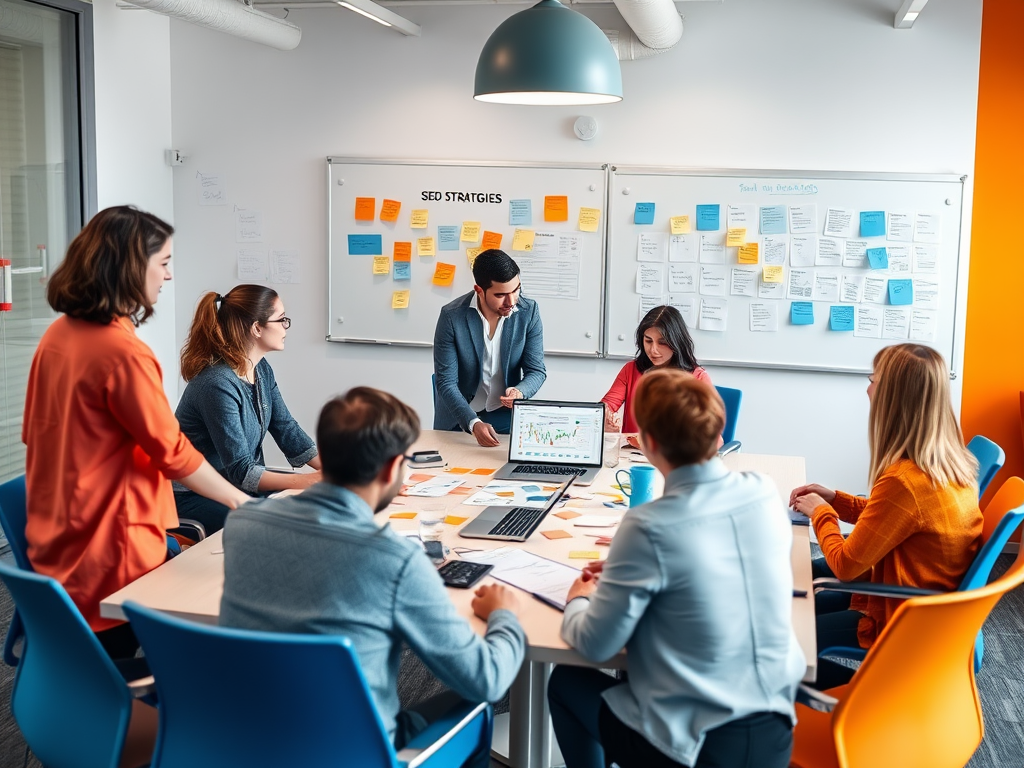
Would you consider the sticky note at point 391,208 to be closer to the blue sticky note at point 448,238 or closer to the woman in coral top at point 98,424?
the blue sticky note at point 448,238

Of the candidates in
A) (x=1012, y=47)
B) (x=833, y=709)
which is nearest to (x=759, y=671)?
(x=833, y=709)

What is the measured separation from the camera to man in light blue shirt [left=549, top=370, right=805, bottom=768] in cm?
177

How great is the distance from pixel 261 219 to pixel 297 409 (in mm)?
1058

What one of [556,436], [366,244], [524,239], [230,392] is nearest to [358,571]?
[230,392]

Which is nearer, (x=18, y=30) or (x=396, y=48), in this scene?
(x=18, y=30)

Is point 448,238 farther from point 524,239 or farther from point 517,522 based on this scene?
point 517,522

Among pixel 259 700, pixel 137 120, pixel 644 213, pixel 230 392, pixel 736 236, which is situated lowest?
pixel 259 700

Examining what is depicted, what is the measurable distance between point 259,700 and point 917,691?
4.14ft

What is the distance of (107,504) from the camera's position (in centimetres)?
232

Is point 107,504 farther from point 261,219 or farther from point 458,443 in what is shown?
point 261,219

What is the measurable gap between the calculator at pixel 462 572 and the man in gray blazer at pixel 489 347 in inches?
60.9

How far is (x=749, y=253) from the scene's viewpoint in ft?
16.2

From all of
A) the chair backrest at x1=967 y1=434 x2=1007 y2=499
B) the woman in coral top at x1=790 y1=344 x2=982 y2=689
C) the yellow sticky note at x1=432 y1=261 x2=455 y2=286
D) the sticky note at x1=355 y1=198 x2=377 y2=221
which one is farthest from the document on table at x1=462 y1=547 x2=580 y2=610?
the sticky note at x1=355 y1=198 x2=377 y2=221

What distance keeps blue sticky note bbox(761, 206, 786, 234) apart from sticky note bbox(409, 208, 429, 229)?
5.57 feet
